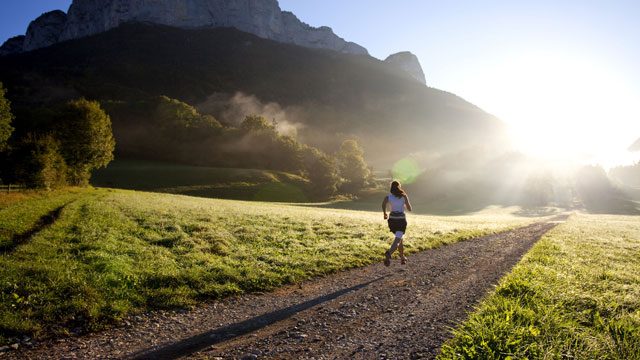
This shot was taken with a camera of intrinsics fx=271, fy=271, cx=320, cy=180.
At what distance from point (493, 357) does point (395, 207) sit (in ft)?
25.2

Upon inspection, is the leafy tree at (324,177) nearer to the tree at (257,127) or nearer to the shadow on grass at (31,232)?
the tree at (257,127)

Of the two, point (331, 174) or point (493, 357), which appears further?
point (331, 174)

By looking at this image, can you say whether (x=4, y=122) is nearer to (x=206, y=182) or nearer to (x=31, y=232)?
(x=31, y=232)

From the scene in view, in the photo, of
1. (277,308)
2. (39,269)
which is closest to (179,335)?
(277,308)

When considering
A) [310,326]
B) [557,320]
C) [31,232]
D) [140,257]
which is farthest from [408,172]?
[310,326]

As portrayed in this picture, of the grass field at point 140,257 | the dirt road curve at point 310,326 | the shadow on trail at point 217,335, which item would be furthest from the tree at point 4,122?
the shadow on trail at point 217,335

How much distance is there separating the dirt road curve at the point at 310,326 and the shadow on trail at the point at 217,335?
21mm

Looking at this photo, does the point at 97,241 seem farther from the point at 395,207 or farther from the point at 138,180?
the point at 138,180

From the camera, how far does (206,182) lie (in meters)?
68.4

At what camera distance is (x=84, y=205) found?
19.8 meters

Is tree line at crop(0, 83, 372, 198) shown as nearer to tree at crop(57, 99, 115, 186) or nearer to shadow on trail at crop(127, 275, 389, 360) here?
tree at crop(57, 99, 115, 186)

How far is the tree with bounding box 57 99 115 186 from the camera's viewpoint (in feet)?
116

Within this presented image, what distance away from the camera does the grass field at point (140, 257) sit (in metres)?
7.31

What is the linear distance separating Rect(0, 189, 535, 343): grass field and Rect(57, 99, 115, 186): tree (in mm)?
17998
